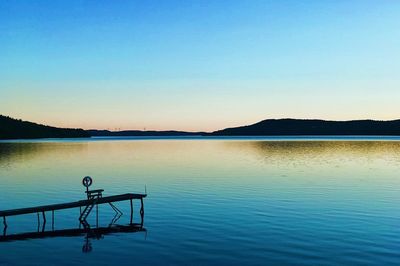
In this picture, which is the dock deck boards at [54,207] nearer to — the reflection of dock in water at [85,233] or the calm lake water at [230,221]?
the calm lake water at [230,221]

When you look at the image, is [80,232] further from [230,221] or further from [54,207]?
[230,221]

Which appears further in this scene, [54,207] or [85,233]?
[54,207]

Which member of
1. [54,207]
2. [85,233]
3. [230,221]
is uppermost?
[54,207]

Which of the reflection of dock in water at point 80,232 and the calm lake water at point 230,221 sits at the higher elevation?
the calm lake water at point 230,221

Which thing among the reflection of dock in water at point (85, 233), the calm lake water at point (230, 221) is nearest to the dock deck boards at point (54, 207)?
the calm lake water at point (230, 221)

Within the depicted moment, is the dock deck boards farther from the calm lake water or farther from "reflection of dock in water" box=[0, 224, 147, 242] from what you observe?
"reflection of dock in water" box=[0, 224, 147, 242]

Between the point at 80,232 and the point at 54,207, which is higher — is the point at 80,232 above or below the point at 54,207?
below

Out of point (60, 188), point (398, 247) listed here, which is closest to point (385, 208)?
point (398, 247)

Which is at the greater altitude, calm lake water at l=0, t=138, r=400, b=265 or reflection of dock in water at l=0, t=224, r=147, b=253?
calm lake water at l=0, t=138, r=400, b=265

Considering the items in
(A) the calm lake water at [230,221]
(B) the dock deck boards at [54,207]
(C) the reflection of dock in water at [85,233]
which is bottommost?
(C) the reflection of dock in water at [85,233]

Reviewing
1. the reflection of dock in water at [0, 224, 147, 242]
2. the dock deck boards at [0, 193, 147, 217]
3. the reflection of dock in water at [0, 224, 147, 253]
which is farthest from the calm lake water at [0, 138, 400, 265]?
the dock deck boards at [0, 193, 147, 217]

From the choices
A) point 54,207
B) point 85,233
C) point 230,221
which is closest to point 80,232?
point 85,233

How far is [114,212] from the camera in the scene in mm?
37500

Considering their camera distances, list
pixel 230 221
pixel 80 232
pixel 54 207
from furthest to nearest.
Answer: pixel 54 207 → pixel 230 221 → pixel 80 232
